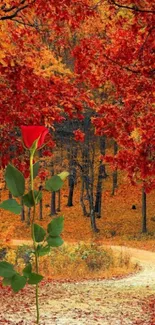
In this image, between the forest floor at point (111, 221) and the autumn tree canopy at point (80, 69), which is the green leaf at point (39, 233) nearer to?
the autumn tree canopy at point (80, 69)

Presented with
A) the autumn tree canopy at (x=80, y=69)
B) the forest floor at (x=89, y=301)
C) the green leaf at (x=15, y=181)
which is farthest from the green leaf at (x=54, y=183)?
the forest floor at (x=89, y=301)

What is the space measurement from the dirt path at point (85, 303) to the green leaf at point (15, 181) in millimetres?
6260

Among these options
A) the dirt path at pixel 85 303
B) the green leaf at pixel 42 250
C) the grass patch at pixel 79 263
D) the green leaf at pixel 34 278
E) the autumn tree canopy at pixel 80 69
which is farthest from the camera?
the grass patch at pixel 79 263

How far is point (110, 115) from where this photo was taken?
31.5 feet

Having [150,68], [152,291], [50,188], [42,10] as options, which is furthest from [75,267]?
[50,188]

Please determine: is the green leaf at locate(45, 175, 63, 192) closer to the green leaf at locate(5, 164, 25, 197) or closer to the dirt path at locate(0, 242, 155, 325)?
the green leaf at locate(5, 164, 25, 197)

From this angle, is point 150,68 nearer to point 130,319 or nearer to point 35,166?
point 130,319

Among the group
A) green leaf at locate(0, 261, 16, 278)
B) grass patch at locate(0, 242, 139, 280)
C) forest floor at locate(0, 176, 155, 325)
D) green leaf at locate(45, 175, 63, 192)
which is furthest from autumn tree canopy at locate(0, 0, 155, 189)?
grass patch at locate(0, 242, 139, 280)

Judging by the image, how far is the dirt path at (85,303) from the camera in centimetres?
807

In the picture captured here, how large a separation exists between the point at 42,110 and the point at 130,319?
139 inches

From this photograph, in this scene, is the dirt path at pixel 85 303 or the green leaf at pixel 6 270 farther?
the dirt path at pixel 85 303

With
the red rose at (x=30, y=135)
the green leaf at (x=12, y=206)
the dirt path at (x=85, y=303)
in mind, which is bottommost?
the dirt path at (x=85, y=303)

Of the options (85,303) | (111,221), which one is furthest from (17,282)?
(111,221)

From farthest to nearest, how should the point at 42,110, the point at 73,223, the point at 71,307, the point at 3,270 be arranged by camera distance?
the point at 73,223 → the point at 71,307 → the point at 42,110 → the point at 3,270
